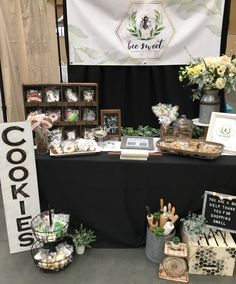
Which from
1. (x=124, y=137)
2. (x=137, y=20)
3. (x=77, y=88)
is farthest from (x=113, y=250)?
(x=137, y=20)

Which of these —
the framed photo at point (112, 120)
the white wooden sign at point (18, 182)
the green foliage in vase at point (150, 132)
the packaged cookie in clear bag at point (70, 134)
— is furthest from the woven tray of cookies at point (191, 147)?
the white wooden sign at point (18, 182)

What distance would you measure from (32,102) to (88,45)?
668 mm

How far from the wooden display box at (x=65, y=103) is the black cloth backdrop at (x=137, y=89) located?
1.28 ft

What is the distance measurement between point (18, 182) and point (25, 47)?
3.66ft

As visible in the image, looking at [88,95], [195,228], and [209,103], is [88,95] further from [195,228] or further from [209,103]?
[195,228]

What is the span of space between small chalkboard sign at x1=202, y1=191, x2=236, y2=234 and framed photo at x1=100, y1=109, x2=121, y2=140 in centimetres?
74

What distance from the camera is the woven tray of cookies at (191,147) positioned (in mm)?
1711

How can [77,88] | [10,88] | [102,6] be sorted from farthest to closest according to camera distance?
[10,88]
[102,6]
[77,88]

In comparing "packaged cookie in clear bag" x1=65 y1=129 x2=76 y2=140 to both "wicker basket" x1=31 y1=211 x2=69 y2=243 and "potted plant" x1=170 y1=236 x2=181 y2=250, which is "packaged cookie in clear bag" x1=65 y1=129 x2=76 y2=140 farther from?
"potted plant" x1=170 y1=236 x2=181 y2=250

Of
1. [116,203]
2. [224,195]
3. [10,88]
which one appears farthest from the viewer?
[10,88]

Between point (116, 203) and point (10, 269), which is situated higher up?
point (116, 203)

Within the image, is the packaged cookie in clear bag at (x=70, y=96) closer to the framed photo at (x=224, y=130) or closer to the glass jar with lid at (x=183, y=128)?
the glass jar with lid at (x=183, y=128)

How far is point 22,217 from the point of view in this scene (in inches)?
71.4

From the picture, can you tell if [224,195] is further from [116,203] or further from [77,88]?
[77,88]
